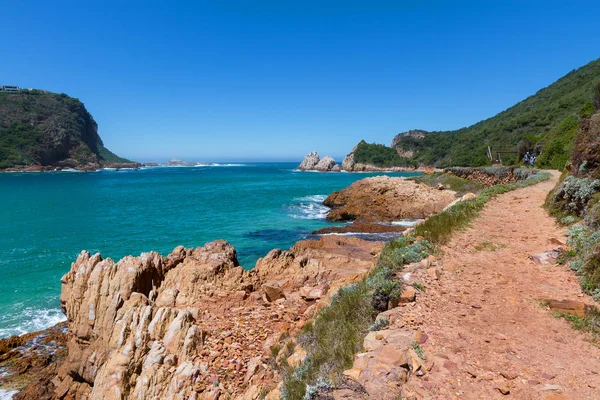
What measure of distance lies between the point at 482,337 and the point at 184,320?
729 centimetres

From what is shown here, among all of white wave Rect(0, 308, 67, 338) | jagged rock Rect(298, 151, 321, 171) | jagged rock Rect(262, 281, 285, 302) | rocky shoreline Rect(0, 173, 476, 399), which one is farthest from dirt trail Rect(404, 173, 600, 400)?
jagged rock Rect(298, 151, 321, 171)

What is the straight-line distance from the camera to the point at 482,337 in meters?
4.80

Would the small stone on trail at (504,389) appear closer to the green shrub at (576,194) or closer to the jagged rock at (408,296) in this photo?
the jagged rock at (408,296)

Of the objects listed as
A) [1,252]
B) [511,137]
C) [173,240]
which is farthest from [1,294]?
[511,137]

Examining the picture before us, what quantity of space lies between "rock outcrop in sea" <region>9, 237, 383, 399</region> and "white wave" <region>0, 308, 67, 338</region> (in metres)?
2.93

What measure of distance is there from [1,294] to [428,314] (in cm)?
2198

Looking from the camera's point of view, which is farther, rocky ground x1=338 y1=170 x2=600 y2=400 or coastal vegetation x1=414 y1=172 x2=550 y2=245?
coastal vegetation x1=414 y1=172 x2=550 y2=245

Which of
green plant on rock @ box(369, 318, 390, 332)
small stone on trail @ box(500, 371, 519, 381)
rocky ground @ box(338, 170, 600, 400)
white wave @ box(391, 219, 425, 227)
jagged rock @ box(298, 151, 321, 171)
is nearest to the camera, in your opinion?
rocky ground @ box(338, 170, 600, 400)

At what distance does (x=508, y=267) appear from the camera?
24.3 ft

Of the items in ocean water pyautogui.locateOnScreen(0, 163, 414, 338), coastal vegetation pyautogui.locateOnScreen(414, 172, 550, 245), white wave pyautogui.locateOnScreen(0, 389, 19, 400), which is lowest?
white wave pyautogui.locateOnScreen(0, 389, 19, 400)

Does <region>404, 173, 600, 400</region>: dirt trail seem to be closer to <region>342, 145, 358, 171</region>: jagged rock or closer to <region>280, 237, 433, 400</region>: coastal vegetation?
<region>280, 237, 433, 400</region>: coastal vegetation

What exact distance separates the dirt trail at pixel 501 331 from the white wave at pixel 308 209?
93.8ft

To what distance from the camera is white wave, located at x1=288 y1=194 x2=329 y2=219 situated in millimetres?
37031

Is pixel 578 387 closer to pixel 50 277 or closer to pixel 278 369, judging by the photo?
pixel 278 369
